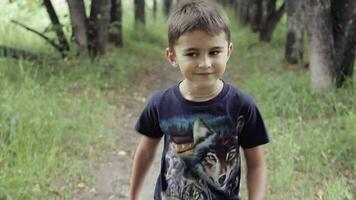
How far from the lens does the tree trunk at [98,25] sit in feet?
31.0

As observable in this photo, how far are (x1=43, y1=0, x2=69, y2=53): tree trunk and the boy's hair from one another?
23.7ft

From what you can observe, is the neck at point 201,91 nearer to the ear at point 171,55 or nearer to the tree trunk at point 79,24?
the ear at point 171,55

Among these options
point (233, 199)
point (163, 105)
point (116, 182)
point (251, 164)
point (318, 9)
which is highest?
point (318, 9)

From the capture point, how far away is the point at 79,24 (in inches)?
356

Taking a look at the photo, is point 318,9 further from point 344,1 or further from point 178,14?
point 178,14

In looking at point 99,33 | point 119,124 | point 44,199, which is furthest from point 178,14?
point 99,33

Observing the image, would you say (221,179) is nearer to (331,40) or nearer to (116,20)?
(331,40)

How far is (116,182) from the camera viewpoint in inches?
202

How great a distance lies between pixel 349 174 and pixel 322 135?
0.87 meters

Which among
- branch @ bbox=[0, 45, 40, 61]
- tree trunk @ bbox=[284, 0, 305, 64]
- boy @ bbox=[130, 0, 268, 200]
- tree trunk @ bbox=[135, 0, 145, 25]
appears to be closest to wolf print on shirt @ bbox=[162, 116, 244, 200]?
boy @ bbox=[130, 0, 268, 200]

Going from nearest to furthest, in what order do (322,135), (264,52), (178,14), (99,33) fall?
(178,14), (322,135), (99,33), (264,52)

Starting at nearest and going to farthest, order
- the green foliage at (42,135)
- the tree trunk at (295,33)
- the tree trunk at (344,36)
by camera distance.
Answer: the green foliage at (42,135), the tree trunk at (344,36), the tree trunk at (295,33)

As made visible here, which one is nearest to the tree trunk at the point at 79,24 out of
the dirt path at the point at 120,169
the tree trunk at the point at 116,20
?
the dirt path at the point at 120,169

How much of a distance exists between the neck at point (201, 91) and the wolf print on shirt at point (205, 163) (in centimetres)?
9
